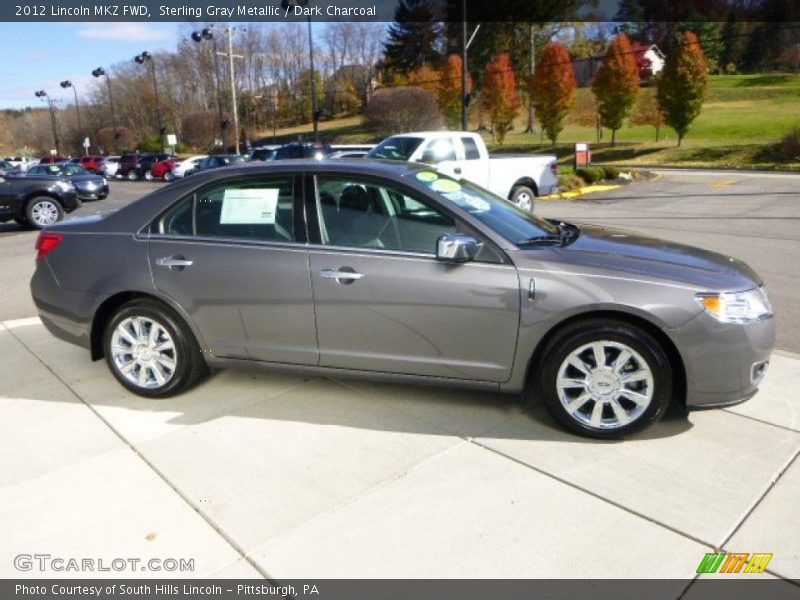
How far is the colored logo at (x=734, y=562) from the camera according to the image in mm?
2492

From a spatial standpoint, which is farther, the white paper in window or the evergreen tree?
the evergreen tree

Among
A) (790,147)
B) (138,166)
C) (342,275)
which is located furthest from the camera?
(138,166)

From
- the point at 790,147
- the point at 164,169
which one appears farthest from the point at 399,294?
the point at 164,169

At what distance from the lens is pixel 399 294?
357 centimetres

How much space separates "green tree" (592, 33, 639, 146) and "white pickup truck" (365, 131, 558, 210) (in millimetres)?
24955

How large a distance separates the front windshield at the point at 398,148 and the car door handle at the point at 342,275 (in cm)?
909

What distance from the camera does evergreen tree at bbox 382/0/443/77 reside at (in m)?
70.1

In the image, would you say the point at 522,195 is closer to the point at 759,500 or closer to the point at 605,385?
the point at 605,385

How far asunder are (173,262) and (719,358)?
3193mm

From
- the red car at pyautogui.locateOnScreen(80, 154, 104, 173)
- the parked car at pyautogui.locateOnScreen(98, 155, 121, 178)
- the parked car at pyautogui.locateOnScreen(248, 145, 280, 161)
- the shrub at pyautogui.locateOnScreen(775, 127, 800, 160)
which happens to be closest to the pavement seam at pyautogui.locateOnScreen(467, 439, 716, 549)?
the parked car at pyautogui.locateOnScreen(248, 145, 280, 161)

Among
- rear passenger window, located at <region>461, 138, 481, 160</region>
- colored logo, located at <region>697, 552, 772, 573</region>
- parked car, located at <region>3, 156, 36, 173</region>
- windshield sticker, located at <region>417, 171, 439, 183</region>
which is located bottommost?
colored logo, located at <region>697, 552, 772, 573</region>

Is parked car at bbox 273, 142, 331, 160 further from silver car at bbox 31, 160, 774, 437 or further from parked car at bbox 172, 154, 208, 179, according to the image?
silver car at bbox 31, 160, 774, 437

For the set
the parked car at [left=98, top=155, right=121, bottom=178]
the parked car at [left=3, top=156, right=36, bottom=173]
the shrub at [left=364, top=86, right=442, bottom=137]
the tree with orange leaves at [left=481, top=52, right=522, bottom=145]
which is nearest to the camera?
the tree with orange leaves at [left=481, top=52, right=522, bottom=145]

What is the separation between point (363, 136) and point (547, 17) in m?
21.1
